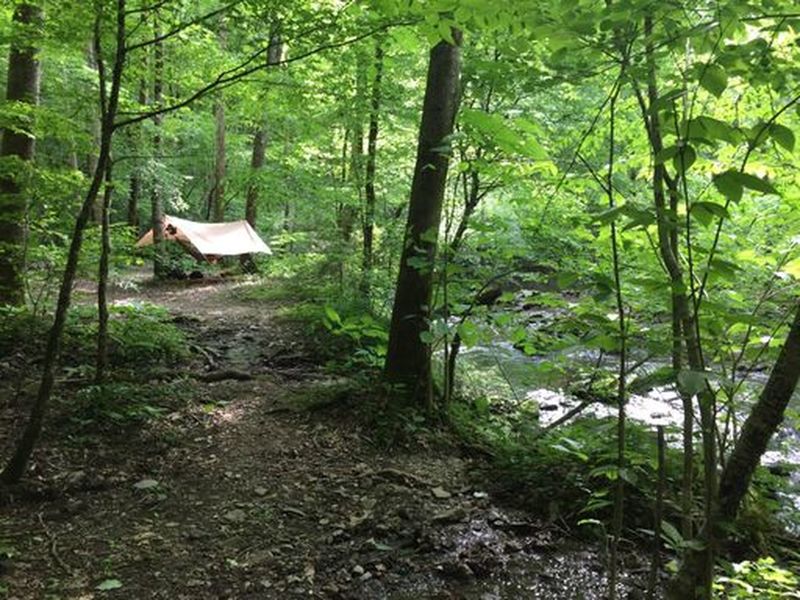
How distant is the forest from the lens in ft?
4.59

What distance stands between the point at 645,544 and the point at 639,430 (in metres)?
1.02

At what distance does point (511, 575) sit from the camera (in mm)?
2451

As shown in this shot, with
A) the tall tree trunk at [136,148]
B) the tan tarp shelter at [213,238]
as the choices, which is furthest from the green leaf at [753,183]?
the tan tarp shelter at [213,238]

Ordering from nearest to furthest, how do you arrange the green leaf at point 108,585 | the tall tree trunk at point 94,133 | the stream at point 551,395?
the green leaf at point 108,585 → the tall tree trunk at point 94,133 → the stream at point 551,395

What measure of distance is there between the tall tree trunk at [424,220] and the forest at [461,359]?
0.06 feet

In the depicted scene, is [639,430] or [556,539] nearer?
[639,430]

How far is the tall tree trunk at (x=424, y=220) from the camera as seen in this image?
12.7 feet

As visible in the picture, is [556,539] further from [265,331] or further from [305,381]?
[265,331]

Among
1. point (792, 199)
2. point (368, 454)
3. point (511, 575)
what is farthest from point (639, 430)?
point (368, 454)

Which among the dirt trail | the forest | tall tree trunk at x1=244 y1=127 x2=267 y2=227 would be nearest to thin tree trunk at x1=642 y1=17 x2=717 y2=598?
the forest

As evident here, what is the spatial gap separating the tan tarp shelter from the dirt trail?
7.81m

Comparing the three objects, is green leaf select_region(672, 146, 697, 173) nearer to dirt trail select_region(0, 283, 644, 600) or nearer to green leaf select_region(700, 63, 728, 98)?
green leaf select_region(700, 63, 728, 98)

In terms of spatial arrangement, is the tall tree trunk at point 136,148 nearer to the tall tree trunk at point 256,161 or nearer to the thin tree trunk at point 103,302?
the thin tree trunk at point 103,302

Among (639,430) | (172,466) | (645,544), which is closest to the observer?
(639,430)
